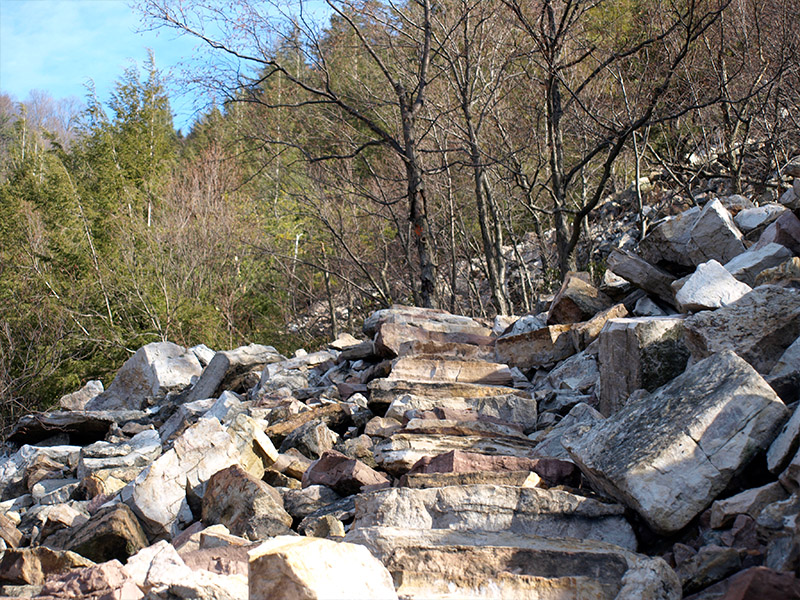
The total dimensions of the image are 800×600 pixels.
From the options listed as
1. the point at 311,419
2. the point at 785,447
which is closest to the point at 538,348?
the point at 311,419

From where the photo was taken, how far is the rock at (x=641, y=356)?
11.8ft

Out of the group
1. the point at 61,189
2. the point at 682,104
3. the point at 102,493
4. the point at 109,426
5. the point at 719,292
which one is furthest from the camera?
the point at 61,189

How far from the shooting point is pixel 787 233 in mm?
4547

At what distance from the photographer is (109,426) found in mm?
6781

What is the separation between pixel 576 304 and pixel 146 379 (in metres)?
5.09

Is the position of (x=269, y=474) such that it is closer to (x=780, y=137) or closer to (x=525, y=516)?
(x=525, y=516)

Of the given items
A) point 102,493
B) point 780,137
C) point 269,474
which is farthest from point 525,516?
point 780,137

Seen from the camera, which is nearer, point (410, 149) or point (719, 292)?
point (719, 292)

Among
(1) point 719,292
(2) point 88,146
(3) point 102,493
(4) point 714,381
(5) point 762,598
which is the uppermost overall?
(2) point 88,146

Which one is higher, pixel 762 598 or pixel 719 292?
pixel 719 292

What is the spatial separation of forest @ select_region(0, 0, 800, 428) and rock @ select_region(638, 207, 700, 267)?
2.24 meters

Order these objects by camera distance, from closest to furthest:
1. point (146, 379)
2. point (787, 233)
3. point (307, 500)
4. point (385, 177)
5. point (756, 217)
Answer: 1. point (307, 500)
2. point (787, 233)
3. point (756, 217)
4. point (146, 379)
5. point (385, 177)

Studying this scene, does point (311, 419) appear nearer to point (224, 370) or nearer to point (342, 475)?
point (342, 475)

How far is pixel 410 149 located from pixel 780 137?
518 centimetres
